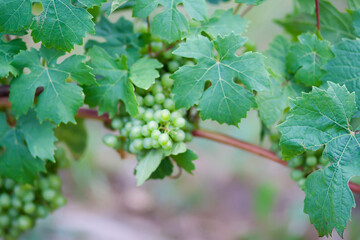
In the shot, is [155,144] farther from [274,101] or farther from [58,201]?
[58,201]

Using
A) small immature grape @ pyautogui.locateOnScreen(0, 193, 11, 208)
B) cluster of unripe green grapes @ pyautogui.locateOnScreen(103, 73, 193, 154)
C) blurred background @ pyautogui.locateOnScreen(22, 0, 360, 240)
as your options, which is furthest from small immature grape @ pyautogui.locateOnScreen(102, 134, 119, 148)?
blurred background @ pyautogui.locateOnScreen(22, 0, 360, 240)

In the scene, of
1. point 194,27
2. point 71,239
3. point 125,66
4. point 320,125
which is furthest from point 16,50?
point 71,239

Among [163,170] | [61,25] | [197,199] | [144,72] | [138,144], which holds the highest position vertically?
[61,25]

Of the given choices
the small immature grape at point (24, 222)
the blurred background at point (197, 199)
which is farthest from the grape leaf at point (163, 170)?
the blurred background at point (197, 199)

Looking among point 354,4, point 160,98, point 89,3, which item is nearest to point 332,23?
point 354,4

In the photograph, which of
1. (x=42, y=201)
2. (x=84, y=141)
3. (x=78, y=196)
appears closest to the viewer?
(x=42, y=201)

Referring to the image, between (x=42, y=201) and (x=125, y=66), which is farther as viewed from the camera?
(x=42, y=201)

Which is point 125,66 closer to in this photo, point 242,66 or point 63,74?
point 63,74
